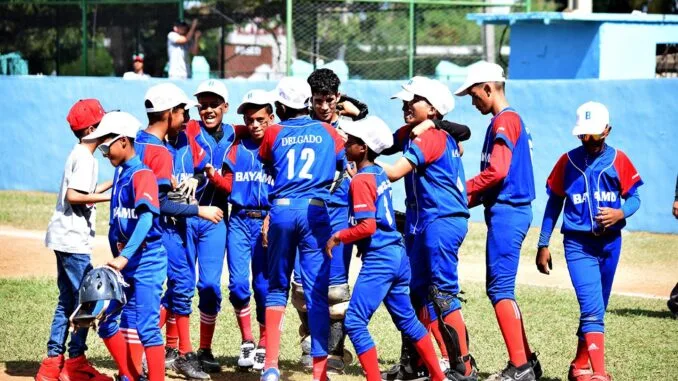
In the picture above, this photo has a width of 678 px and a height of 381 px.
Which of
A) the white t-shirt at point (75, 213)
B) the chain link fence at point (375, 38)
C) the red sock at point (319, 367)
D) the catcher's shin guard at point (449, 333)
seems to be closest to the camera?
the red sock at point (319, 367)

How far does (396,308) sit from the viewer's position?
25.3 feet

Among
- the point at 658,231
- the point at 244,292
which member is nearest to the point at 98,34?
the point at 658,231

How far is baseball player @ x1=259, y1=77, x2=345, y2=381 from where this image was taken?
7.90m

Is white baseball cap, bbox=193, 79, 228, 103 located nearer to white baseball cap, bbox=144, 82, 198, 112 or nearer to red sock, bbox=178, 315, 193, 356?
white baseball cap, bbox=144, 82, 198, 112

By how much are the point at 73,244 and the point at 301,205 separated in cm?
167

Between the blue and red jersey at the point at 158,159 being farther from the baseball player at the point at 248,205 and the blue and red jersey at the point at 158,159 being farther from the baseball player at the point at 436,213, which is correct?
the baseball player at the point at 436,213

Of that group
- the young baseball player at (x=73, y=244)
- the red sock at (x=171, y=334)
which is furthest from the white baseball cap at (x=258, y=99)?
the red sock at (x=171, y=334)

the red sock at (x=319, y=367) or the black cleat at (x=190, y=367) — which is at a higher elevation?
the red sock at (x=319, y=367)

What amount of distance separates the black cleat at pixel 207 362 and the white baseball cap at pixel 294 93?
7.08 feet

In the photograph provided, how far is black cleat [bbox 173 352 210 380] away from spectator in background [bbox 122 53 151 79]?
13108 mm

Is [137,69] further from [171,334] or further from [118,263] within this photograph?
[118,263]

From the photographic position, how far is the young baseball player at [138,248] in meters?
7.38

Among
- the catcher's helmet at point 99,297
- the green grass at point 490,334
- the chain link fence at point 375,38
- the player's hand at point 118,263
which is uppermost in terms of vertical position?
the chain link fence at point 375,38

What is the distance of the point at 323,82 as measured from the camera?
8.30m
